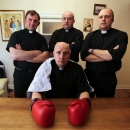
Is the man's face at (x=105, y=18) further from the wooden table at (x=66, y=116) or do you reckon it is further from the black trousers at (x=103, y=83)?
the wooden table at (x=66, y=116)

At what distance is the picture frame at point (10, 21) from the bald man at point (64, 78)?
2.24 metres

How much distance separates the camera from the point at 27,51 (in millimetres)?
1908

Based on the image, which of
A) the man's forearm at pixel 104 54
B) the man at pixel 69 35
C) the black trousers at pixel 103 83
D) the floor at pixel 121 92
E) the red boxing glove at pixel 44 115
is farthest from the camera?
the floor at pixel 121 92

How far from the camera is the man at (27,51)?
1.92 metres

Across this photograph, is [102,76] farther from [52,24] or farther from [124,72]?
[124,72]

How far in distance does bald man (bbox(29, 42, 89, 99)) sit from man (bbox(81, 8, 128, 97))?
324 mm

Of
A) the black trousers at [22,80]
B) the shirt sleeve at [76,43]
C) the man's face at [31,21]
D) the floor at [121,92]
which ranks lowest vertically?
the floor at [121,92]

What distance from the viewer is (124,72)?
156 inches

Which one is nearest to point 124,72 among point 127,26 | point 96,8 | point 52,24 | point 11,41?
point 127,26

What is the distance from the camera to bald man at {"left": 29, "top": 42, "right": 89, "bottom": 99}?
153 cm

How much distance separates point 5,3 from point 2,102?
2703 millimetres

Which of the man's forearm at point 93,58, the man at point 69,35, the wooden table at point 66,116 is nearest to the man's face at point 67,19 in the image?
the man at point 69,35

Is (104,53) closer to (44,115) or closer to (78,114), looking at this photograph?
(78,114)

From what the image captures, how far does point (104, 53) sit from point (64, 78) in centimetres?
58
